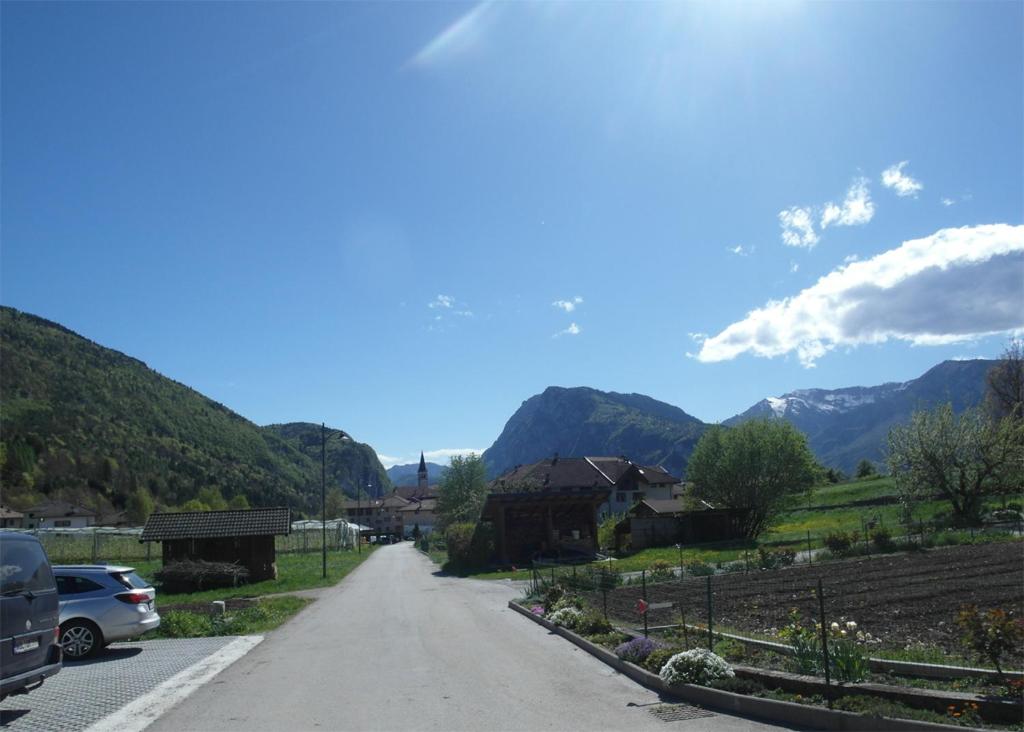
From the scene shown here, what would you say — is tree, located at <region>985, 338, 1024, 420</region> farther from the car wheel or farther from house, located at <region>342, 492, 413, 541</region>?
house, located at <region>342, 492, 413, 541</region>

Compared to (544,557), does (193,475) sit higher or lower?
higher

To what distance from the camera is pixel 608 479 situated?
88.6 metres

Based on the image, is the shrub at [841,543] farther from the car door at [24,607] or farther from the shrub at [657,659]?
the car door at [24,607]

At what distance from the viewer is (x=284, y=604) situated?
24.2 meters

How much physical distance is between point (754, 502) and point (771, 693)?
157 ft

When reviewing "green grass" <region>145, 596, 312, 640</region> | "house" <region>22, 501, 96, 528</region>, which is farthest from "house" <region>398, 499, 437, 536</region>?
"green grass" <region>145, 596, 312, 640</region>

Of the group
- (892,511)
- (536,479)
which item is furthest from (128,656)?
(536,479)

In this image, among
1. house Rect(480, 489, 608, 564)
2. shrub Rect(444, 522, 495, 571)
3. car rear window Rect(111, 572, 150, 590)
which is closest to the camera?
car rear window Rect(111, 572, 150, 590)

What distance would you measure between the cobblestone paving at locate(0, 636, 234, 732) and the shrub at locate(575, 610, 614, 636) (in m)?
7.11

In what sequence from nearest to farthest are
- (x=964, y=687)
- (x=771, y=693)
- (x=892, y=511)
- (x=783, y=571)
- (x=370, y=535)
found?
(x=964, y=687), (x=771, y=693), (x=783, y=571), (x=892, y=511), (x=370, y=535)

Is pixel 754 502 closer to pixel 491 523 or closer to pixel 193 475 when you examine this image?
pixel 491 523

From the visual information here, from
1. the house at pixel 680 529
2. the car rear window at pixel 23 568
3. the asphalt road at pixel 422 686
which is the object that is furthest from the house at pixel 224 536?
the car rear window at pixel 23 568

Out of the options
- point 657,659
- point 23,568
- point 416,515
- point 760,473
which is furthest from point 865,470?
point 23,568

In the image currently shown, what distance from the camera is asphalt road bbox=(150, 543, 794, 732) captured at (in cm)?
827
